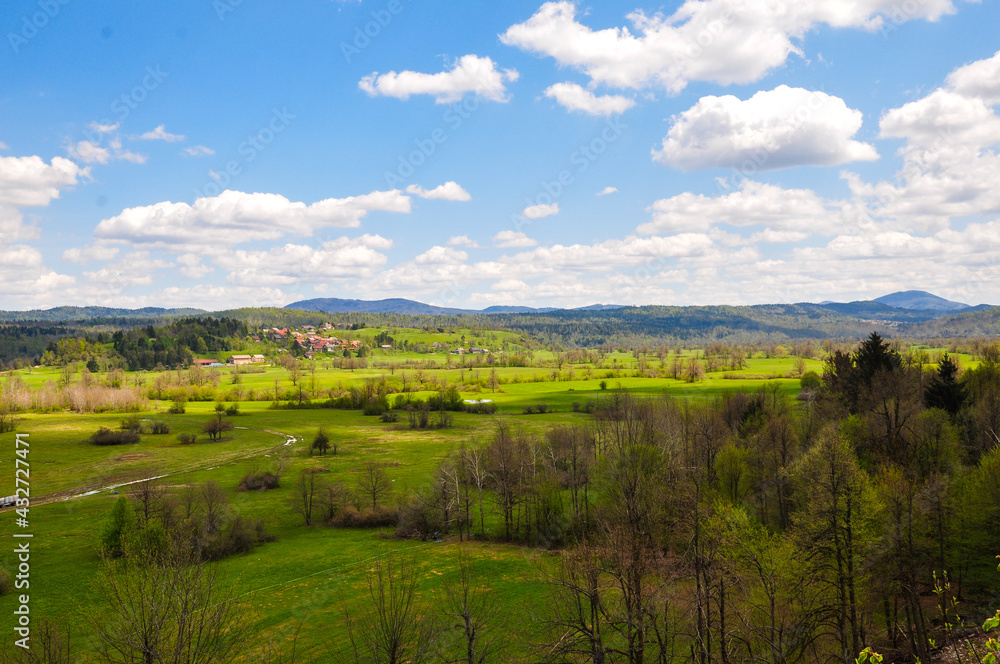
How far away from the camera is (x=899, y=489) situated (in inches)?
1228

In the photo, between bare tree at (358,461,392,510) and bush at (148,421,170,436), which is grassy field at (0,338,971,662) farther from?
bare tree at (358,461,392,510)

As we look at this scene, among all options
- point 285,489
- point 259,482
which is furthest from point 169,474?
point 285,489

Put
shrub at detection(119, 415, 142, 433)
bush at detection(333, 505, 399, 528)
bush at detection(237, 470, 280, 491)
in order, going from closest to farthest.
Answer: bush at detection(333, 505, 399, 528)
bush at detection(237, 470, 280, 491)
shrub at detection(119, 415, 142, 433)

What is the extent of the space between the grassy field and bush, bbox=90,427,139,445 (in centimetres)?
211

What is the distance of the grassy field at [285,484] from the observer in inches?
1435

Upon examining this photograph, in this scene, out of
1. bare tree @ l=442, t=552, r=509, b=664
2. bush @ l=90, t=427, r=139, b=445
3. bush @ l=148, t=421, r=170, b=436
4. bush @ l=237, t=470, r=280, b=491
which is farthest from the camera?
bush @ l=148, t=421, r=170, b=436

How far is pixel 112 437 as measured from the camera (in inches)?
3556

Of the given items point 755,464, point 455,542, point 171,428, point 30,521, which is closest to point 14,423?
point 171,428

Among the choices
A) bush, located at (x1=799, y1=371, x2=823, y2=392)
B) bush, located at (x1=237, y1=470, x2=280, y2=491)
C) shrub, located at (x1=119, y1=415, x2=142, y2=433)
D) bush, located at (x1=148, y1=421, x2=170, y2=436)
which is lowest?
bush, located at (x1=237, y1=470, x2=280, y2=491)

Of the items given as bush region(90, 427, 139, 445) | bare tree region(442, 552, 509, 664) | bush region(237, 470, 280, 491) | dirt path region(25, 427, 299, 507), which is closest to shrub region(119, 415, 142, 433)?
bush region(90, 427, 139, 445)

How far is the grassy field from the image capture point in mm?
36438

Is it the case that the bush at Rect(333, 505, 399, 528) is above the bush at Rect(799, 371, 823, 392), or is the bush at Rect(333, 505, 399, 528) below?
below

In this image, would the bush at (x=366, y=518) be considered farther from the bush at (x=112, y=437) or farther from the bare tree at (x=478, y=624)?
the bush at (x=112, y=437)

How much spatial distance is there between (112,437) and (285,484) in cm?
4256
